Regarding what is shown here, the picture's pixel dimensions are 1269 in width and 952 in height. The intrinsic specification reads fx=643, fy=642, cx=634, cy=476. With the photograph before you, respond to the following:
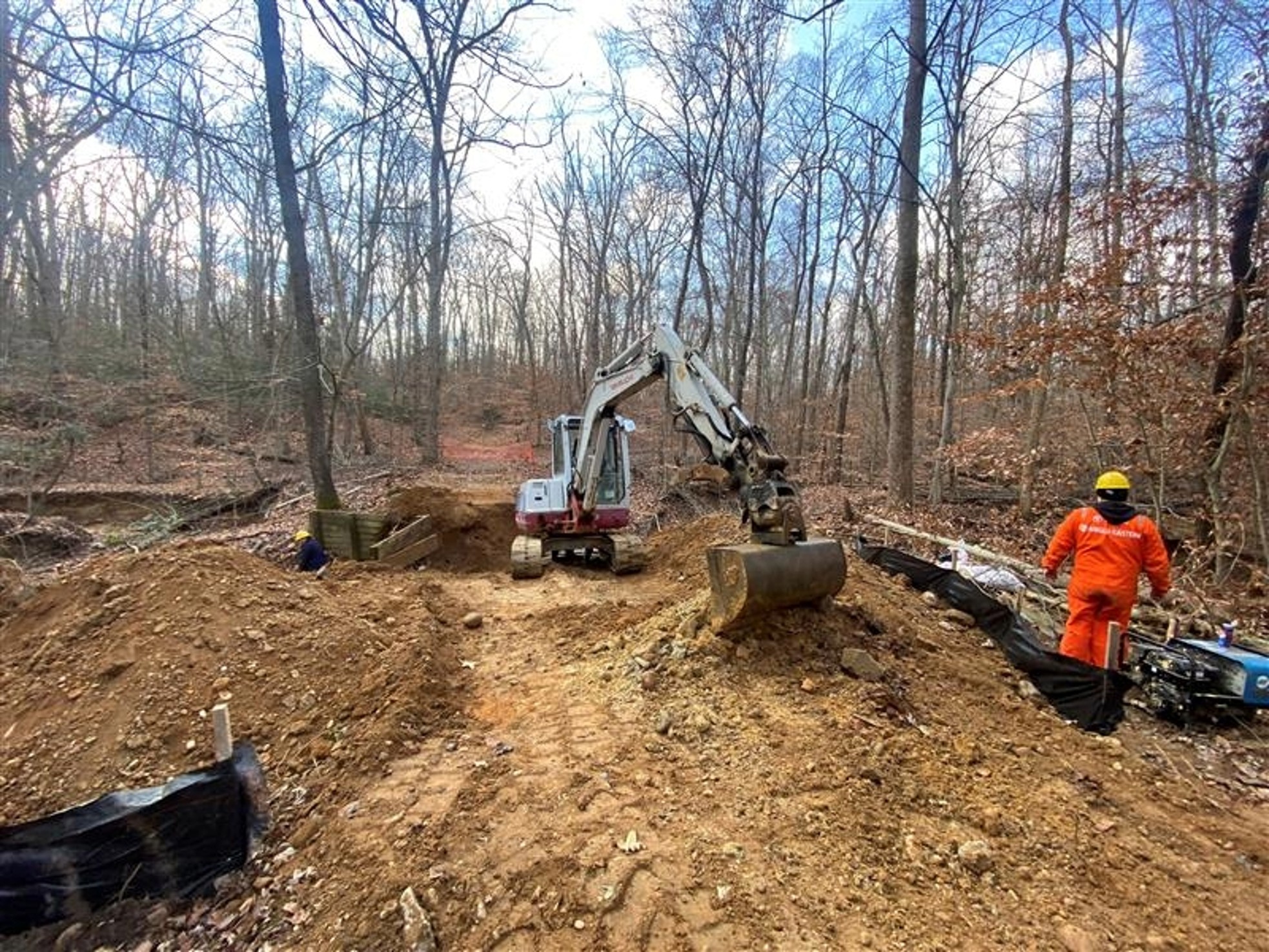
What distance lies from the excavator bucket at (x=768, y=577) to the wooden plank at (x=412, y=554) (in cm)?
622

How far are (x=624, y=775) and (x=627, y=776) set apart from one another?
2 cm

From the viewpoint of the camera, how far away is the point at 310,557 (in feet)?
29.6

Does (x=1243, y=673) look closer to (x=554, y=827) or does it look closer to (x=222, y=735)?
(x=554, y=827)

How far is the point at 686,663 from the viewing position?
4789 mm

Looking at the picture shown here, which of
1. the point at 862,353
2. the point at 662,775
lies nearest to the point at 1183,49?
the point at 862,353

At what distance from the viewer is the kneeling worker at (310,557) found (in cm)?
892

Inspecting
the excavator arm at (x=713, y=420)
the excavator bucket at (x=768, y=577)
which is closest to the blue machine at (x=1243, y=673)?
the excavator bucket at (x=768, y=577)

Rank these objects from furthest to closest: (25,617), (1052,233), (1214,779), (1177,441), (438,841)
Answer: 1. (1052,233)
2. (1177,441)
3. (25,617)
4. (1214,779)
5. (438,841)

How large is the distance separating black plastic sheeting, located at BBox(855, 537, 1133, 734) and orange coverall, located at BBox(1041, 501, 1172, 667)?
1.18 ft

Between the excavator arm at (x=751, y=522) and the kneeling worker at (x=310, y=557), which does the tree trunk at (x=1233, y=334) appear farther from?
the kneeling worker at (x=310, y=557)

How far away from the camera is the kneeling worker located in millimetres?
8922

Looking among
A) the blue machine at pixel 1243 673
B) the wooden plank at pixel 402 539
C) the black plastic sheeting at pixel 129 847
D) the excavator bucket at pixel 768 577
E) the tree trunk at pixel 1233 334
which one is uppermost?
the tree trunk at pixel 1233 334

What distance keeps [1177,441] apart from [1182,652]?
3.74m

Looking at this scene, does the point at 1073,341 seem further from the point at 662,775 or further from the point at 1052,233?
the point at 1052,233
